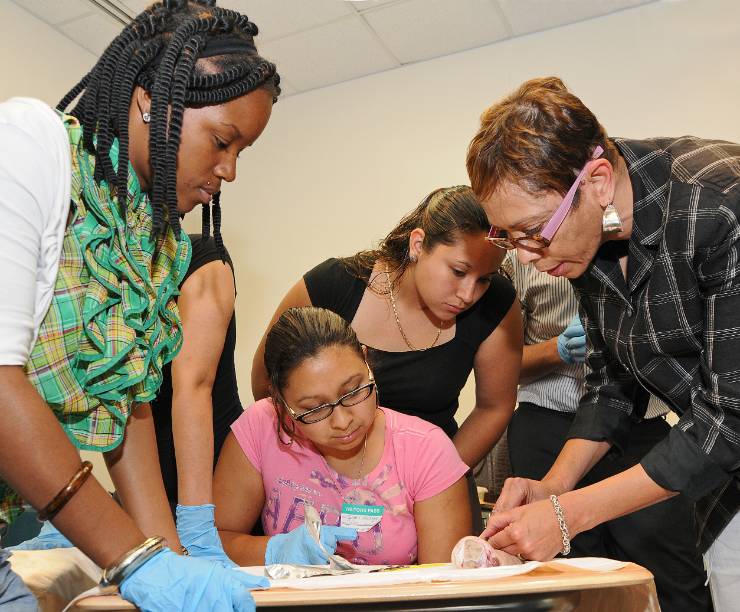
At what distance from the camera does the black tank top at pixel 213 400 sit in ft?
5.37

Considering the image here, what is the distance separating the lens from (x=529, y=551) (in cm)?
123

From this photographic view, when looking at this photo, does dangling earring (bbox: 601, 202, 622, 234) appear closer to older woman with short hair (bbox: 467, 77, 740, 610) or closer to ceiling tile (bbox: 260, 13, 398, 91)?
older woman with short hair (bbox: 467, 77, 740, 610)

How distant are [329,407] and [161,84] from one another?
0.82 metres

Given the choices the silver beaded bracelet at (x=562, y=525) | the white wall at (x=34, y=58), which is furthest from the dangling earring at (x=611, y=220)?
the white wall at (x=34, y=58)

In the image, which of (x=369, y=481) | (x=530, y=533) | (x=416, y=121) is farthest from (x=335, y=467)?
(x=416, y=121)

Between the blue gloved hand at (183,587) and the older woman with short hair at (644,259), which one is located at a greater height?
the older woman with short hair at (644,259)

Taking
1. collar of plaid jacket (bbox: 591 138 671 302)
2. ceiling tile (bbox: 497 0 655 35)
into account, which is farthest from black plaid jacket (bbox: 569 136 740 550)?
ceiling tile (bbox: 497 0 655 35)

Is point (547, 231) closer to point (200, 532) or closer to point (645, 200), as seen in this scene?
point (645, 200)

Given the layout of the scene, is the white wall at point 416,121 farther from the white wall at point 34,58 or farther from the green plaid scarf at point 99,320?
the green plaid scarf at point 99,320

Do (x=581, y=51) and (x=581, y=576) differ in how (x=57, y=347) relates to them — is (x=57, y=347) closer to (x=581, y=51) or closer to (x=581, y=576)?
(x=581, y=576)

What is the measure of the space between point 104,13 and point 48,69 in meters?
0.40

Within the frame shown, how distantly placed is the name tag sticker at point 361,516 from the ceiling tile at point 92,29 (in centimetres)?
287

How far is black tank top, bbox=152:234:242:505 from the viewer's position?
1638 millimetres

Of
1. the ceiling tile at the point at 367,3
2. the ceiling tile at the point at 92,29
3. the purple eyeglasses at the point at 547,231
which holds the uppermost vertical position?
the ceiling tile at the point at 92,29
